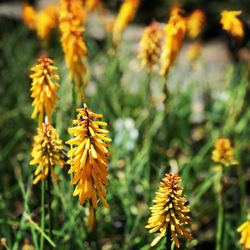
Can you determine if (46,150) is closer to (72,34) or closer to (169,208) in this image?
(169,208)

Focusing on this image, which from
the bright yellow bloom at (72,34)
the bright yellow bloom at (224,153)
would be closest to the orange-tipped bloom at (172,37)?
the bright yellow bloom at (72,34)

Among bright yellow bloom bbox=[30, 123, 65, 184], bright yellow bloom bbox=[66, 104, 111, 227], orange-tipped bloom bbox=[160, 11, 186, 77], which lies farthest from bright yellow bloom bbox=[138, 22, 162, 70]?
bright yellow bloom bbox=[66, 104, 111, 227]

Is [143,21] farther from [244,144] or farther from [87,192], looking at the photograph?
[87,192]

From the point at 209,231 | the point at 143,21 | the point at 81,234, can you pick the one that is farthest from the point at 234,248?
the point at 143,21

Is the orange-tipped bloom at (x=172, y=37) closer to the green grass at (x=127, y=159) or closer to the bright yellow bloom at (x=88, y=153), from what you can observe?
the green grass at (x=127, y=159)

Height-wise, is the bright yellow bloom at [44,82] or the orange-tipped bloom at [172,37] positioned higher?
the orange-tipped bloom at [172,37]

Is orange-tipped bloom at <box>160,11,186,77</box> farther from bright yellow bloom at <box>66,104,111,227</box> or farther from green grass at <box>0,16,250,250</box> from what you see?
bright yellow bloom at <box>66,104,111,227</box>
